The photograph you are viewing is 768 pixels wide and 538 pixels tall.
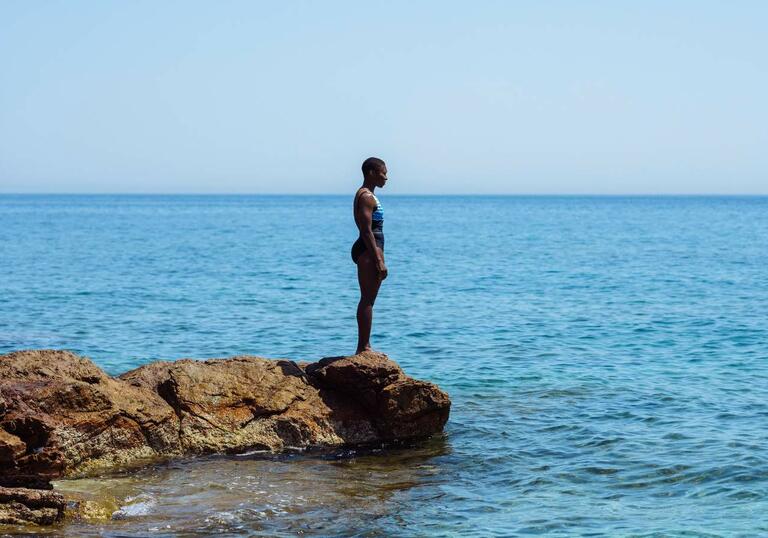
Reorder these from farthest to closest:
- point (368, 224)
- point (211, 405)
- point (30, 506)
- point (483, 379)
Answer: point (483, 379) → point (368, 224) → point (211, 405) → point (30, 506)

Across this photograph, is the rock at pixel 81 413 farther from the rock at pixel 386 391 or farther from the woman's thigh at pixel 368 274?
the woman's thigh at pixel 368 274

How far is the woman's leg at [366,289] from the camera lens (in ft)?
42.2

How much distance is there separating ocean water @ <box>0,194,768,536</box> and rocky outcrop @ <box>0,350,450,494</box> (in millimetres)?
372

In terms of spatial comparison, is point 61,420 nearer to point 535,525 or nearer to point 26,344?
point 535,525

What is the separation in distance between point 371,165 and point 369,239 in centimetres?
97

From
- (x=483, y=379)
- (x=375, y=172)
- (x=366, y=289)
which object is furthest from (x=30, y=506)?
(x=483, y=379)

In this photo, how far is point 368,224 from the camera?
12.6 meters

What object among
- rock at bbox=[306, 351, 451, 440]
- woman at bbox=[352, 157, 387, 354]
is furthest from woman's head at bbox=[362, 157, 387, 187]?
rock at bbox=[306, 351, 451, 440]

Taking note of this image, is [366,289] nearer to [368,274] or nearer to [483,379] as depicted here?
[368,274]

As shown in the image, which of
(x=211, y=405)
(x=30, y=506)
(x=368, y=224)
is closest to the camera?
(x=30, y=506)

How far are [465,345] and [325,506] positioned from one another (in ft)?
36.2

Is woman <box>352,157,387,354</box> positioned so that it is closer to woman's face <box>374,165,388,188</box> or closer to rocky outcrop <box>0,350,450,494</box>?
woman's face <box>374,165,388,188</box>

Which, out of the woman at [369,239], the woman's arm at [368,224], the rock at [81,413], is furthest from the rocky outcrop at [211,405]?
the woman's arm at [368,224]

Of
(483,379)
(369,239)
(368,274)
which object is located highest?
(369,239)
